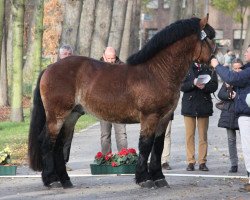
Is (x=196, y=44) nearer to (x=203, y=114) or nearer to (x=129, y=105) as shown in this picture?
(x=129, y=105)

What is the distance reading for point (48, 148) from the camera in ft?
47.7

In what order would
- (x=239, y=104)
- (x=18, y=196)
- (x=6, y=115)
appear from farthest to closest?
(x=6, y=115)
(x=239, y=104)
(x=18, y=196)

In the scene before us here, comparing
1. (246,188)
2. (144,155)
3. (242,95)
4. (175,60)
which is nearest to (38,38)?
(175,60)

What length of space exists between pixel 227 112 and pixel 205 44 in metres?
2.76

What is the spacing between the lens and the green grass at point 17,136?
19000 mm

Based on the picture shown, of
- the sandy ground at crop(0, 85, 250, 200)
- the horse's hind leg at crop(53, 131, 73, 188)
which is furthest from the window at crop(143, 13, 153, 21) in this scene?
the horse's hind leg at crop(53, 131, 73, 188)

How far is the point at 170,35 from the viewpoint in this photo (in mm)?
14375

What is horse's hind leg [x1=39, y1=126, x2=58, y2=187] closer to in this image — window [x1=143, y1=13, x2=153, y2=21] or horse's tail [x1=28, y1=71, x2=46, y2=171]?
horse's tail [x1=28, y1=71, x2=46, y2=171]

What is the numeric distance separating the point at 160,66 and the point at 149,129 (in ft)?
3.15

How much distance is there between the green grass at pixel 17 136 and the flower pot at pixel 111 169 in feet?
7.70

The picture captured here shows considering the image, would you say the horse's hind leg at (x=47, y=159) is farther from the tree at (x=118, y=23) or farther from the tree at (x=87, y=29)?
the tree at (x=118, y=23)

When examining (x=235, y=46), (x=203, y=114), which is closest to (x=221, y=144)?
(x=203, y=114)

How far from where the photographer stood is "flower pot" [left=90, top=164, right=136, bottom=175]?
618 inches

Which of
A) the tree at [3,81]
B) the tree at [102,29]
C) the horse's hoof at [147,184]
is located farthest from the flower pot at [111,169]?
the tree at [3,81]
